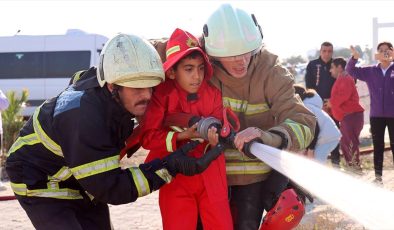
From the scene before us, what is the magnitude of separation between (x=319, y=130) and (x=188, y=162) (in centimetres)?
364

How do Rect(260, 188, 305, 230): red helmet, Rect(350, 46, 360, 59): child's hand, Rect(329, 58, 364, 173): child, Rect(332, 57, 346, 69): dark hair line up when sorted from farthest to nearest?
Rect(332, 57, 346, 69): dark hair, Rect(329, 58, 364, 173): child, Rect(350, 46, 360, 59): child's hand, Rect(260, 188, 305, 230): red helmet

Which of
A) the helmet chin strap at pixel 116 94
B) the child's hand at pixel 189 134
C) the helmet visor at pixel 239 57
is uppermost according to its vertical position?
the helmet visor at pixel 239 57

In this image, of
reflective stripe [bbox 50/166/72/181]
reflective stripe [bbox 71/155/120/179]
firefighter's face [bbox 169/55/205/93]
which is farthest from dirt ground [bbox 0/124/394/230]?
reflective stripe [bbox 71/155/120/179]

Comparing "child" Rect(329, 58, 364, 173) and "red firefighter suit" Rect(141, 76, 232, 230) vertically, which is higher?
"red firefighter suit" Rect(141, 76, 232, 230)

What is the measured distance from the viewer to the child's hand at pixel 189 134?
10.1 ft

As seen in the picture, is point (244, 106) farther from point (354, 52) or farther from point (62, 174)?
point (354, 52)

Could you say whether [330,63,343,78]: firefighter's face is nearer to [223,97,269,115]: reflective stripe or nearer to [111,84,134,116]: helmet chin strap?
[223,97,269,115]: reflective stripe

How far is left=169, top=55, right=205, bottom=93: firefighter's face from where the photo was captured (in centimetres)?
313

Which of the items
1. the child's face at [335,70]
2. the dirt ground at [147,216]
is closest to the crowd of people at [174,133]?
the dirt ground at [147,216]

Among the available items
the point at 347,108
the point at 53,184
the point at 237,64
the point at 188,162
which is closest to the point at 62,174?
the point at 53,184

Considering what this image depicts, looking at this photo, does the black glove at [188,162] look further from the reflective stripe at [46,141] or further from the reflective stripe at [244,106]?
the reflective stripe at [46,141]

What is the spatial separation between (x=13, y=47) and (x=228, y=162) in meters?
16.6

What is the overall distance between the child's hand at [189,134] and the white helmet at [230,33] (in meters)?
0.42

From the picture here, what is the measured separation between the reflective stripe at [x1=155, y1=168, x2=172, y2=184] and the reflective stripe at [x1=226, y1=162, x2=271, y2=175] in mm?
468
